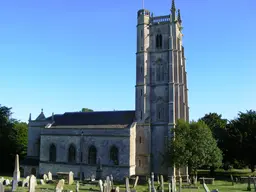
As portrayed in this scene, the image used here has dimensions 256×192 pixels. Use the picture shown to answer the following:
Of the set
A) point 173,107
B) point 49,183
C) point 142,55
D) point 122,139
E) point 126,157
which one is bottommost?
point 49,183

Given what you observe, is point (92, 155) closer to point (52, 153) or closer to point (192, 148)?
point (52, 153)

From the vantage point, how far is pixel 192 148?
33.9m

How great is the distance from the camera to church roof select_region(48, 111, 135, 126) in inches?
1583

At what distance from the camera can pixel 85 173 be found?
3862 cm

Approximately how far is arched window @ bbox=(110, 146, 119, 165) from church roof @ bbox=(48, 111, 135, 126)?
380cm

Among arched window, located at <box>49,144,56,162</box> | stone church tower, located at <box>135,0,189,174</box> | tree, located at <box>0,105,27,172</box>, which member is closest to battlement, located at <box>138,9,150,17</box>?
stone church tower, located at <box>135,0,189,174</box>

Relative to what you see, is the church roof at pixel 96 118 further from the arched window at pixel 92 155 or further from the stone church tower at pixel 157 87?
the arched window at pixel 92 155

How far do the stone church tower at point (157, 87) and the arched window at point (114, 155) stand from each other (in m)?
2.95

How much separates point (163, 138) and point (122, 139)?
222 inches

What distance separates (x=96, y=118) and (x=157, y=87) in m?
10.4

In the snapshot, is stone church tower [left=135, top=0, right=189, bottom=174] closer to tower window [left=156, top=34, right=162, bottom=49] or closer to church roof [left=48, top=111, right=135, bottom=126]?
tower window [left=156, top=34, right=162, bottom=49]

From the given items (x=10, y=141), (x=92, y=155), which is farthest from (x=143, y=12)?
(x=10, y=141)

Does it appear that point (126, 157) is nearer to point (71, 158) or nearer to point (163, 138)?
point (163, 138)

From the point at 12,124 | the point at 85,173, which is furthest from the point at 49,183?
the point at 12,124
